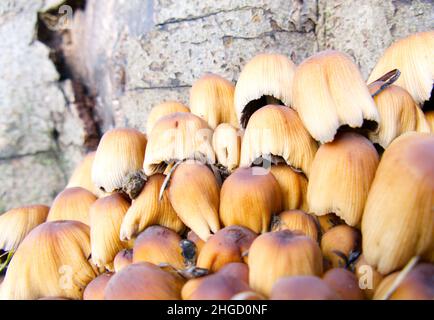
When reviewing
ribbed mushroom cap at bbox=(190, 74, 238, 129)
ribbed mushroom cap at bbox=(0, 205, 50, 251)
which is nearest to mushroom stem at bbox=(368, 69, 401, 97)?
ribbed mushroom cap at bbox=(190, 74, 238, 129)

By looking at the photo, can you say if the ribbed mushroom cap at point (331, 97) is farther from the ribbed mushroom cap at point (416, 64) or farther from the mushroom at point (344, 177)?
the ribbed mushroom cap at point (416, 64)

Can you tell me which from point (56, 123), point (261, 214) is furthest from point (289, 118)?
point (56, 123)

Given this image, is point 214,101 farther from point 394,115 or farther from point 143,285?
point 143,285

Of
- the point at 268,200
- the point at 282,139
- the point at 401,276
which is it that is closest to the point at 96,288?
the point at 268,200

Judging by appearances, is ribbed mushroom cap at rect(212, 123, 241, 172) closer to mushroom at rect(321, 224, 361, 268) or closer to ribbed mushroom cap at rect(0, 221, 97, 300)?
mushroom at rect(321, 224, 361, 268)

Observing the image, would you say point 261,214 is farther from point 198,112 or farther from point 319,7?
point 319,7
